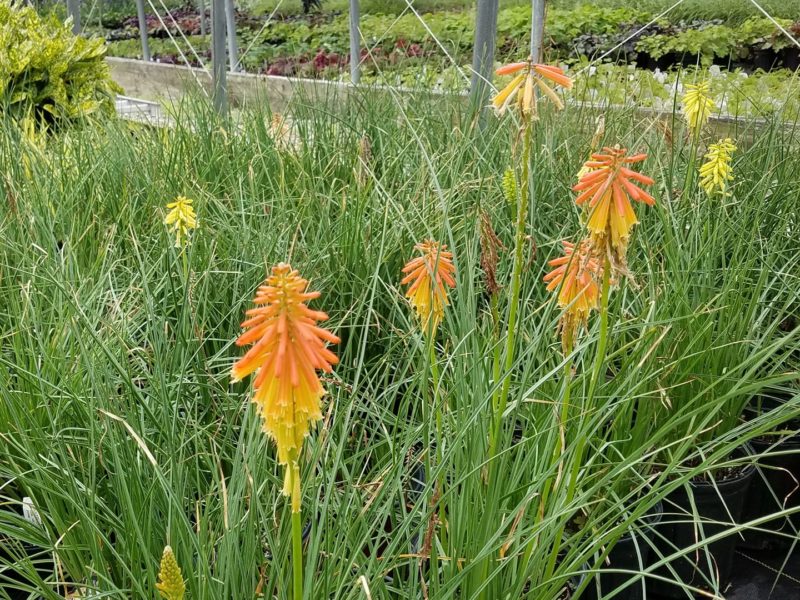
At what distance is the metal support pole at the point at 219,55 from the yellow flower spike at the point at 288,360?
13.2ft

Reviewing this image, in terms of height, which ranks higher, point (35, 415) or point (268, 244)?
point (268, 244)

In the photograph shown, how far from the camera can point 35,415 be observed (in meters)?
2.00

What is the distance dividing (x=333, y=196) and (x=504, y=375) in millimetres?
1953

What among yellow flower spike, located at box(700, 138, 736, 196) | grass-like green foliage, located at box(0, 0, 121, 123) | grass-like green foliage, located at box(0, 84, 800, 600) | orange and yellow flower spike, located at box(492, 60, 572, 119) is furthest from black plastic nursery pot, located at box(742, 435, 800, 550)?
grass-like green foliage, located at box(0, 0, 121, 123)

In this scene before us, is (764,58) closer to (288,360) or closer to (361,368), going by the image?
(361,368)

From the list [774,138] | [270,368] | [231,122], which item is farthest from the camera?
[231,122]

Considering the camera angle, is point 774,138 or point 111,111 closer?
point 774,138

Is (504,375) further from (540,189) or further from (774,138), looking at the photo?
(774,138)

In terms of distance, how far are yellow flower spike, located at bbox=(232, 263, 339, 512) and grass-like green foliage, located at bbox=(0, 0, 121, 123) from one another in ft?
16.7

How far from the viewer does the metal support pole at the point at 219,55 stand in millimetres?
4752

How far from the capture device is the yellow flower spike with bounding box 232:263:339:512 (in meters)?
0.86

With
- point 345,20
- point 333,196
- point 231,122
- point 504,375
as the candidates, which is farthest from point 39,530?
point 345,20

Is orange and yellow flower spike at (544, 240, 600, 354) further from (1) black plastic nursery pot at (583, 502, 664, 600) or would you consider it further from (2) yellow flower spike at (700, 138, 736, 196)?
(2) yellow flower spike at (700, 138, 736, 196)

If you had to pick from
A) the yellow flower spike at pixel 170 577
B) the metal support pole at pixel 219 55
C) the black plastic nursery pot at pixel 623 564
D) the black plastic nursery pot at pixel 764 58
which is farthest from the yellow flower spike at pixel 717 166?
the black plastic nursery pot at pixel 764 58
